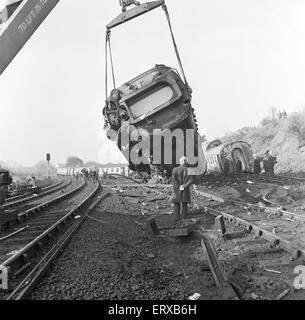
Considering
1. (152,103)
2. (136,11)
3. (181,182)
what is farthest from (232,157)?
(181,182)

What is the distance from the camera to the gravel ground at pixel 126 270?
153 inches

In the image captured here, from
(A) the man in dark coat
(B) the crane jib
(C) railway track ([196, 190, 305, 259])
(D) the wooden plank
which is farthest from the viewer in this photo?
(B) the crane jib

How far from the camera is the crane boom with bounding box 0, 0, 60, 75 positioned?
6.39 m

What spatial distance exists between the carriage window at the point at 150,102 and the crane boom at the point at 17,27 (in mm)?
4638

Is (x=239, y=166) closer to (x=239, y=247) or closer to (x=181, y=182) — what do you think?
(x=181, y=182)

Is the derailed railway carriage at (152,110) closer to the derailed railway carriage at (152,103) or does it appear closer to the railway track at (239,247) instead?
the derailed railway carriage at (152,103)

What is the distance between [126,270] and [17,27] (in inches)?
178

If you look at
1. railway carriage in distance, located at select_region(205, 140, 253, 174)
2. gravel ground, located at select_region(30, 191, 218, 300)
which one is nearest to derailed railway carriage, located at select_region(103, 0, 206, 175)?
gravel ground, located at select_region(30, 191, 218, 300)

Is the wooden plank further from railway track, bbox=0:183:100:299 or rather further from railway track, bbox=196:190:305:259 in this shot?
railway track, bbox=0:183:100:299

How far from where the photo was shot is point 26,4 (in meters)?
6.58

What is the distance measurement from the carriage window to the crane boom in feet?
15.2

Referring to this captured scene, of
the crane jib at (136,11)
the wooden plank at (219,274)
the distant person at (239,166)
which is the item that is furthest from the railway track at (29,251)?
the distant person at (239,166)
